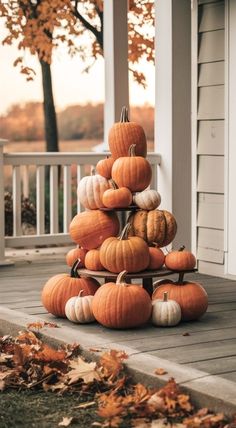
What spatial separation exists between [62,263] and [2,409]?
434 centimetres

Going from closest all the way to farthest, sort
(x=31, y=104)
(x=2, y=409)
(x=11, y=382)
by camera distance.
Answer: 1. (x=2, y=409)
2. (x=11, y=382)
3. (x=31, y=104)

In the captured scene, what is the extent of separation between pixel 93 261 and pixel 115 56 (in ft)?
10.1

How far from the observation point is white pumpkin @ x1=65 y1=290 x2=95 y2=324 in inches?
205

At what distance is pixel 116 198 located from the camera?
555 centimetres

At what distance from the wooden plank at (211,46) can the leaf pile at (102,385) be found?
3190 mm

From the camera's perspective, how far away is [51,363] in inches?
176

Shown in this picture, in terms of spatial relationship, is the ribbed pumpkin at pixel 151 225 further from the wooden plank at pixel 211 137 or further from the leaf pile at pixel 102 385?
the wooden plank at pixel 211 137

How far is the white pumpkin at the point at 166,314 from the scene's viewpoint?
5168 mm

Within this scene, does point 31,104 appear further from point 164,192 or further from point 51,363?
point 51,363

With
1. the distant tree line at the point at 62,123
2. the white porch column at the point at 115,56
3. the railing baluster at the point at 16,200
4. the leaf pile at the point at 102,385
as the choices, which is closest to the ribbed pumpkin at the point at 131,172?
the leaf pile at the point at 102,385

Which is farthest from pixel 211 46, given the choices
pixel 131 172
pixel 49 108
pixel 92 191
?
pixel 49 108

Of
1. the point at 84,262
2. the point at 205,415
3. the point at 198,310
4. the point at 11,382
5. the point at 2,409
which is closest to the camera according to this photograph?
the point at 205,415

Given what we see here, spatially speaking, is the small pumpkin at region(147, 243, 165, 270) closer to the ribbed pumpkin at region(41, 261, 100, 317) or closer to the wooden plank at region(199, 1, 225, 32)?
the ribbed pumpkin at region(41, 261, 100, 317)

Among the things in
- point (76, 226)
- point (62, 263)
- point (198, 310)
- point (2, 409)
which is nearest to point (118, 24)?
point (62, 263)
